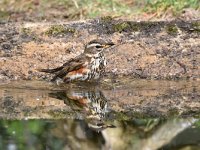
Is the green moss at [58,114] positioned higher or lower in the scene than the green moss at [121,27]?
lower

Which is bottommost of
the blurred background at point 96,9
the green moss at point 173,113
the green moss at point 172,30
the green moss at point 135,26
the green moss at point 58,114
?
the blurred background at point 96,9

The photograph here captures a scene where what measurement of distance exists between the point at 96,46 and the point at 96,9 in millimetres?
3437

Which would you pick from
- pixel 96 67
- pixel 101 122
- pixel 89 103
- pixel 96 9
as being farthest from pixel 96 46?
pixel 96 9

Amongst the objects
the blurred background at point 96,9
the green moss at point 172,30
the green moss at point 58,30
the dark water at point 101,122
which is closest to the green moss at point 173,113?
the dark water at point 101,122

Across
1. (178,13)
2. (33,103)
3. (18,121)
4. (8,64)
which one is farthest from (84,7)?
(18,121)

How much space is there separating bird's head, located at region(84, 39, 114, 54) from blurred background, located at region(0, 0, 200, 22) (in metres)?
2.74

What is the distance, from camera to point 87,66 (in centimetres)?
1091

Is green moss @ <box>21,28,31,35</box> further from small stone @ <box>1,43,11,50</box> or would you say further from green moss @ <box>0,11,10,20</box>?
green moss @ <box>0,11,10,20</box>

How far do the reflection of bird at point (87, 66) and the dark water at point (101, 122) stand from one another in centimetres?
76

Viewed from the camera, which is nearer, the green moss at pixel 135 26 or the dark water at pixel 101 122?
the dark water at pixel 101 122

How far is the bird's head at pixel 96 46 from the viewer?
433 inches

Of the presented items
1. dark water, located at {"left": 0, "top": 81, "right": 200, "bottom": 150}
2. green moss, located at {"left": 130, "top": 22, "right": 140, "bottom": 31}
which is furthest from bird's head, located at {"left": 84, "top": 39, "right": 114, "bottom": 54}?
green moss, located at {"left": 130, "top": 22, "right": 140, "bottom": 31}

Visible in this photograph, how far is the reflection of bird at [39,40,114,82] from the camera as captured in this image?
1091 centimetres

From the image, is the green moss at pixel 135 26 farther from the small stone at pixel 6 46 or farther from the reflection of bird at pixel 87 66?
the small stone at pixel 6 46
